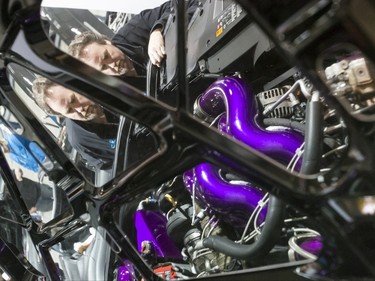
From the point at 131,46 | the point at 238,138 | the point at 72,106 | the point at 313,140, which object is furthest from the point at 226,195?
the point at 131,46

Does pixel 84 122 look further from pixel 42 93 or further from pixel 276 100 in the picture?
pixel 276 100

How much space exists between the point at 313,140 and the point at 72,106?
26.3 inches

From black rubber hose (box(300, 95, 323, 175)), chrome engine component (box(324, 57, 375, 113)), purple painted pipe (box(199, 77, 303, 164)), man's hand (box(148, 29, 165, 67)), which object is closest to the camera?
chrome engine component (box(324, 57, 375, 113))

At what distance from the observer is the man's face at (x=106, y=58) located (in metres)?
1.18

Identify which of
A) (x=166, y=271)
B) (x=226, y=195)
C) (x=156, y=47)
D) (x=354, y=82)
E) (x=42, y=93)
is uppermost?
(x=42, y=93)

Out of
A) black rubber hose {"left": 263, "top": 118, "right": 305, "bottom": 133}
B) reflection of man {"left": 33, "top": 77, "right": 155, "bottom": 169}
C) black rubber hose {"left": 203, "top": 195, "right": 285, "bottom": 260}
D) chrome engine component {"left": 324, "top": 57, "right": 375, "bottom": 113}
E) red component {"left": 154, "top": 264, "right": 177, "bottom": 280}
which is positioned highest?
reflection of man {"left": 33, "top": 77, "right": 155, "bottom": 169}

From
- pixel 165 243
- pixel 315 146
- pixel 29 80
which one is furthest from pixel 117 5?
pixel 315 146

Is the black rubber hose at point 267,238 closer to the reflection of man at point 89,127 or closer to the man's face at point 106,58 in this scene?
the reflection of man at point 89,127

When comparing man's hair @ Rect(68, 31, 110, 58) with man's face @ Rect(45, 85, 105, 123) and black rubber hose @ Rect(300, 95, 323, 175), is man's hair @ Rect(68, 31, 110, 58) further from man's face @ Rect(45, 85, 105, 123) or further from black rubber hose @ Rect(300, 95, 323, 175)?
black rubber hose @ Rect(300, 95, 323, 175)

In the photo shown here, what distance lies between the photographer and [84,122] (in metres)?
1.31

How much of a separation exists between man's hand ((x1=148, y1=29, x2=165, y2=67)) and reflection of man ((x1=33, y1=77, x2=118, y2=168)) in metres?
0.18

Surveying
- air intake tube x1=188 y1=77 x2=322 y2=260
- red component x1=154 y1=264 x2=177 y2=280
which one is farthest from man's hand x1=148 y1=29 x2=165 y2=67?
red component x1=154 y1=264 x2=177 y2=280

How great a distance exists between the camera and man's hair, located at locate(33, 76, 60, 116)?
3.69 feet

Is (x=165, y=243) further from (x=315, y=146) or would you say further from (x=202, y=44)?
(x=315, y=146)
